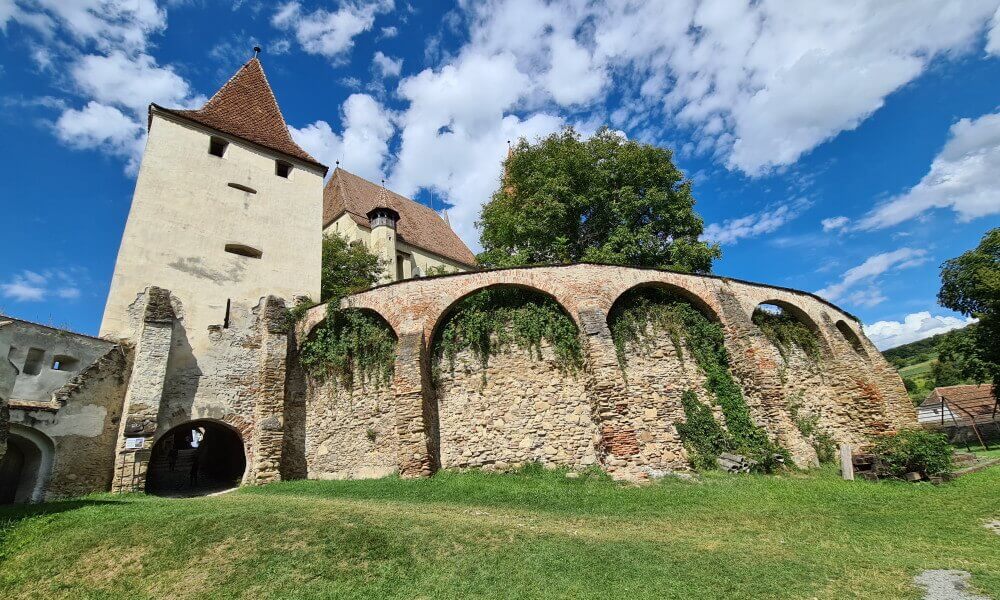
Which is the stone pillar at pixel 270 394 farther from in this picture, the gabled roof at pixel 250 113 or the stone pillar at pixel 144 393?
the gabled roof at pixel 250 113

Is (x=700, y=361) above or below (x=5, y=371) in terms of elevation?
below

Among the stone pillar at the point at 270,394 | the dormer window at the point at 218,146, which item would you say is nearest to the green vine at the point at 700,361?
the stone pillar at the point at 270,394

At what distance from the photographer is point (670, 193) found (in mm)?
20812

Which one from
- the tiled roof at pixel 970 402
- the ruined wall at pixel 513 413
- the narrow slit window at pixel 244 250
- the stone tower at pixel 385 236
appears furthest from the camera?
the stone tower at pixel 385 236

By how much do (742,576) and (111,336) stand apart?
15040mm

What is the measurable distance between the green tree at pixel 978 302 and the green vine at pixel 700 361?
50.3 feet

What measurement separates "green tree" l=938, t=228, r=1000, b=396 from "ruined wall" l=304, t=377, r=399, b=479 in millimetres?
24299

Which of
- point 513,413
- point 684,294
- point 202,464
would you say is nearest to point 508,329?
point 513,413

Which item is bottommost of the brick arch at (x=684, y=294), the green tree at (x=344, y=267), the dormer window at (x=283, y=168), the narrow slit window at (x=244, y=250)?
the brick arch at (x=684, y=294)

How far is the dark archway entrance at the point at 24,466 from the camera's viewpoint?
10.2 meters

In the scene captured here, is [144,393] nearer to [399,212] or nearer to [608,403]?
[608,403]

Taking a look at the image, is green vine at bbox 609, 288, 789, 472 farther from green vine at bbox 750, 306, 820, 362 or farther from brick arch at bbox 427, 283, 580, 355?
green vine at bbox 750, 306, 820, 362

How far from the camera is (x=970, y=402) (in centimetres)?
2661

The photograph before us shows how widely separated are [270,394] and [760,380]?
13.7 metres
